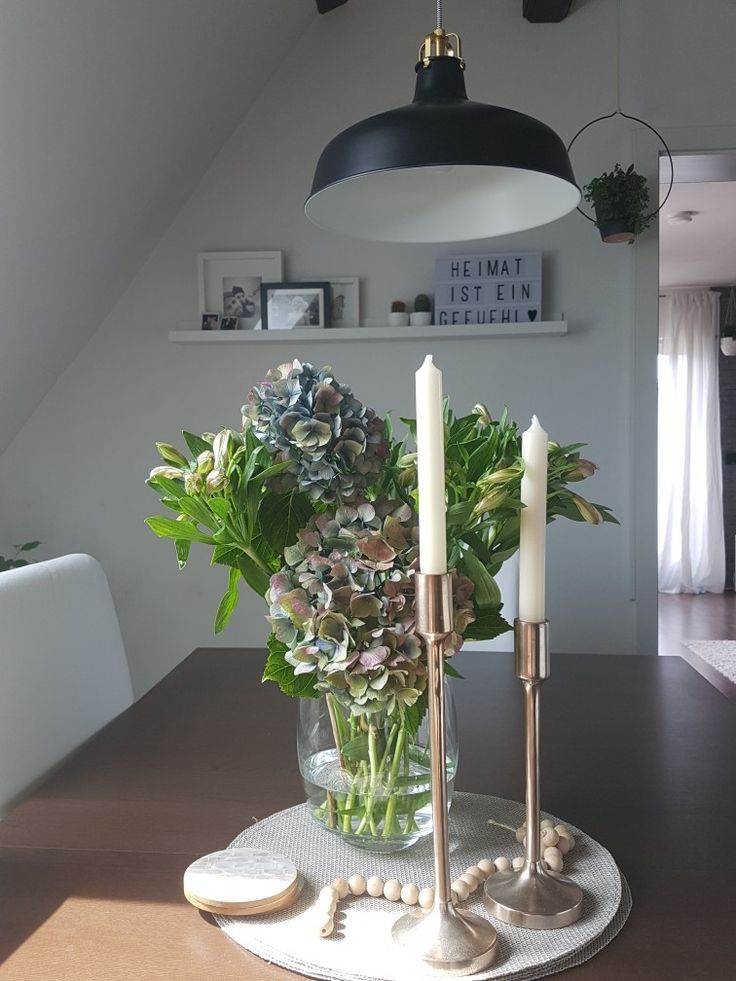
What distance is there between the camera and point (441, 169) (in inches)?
50.9

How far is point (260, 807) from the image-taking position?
1037mm

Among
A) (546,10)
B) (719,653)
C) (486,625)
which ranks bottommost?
(719,653)

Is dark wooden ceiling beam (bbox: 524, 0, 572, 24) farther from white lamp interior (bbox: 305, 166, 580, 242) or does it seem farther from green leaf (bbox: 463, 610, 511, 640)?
green leaf (bbox: 463, 610, 511, 640)

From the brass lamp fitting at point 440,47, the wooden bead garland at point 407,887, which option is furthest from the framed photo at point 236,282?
the wooden bead garland at point 407,887

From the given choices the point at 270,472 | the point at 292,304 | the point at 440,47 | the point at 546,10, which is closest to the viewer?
the point at 270,472

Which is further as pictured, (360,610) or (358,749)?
(358,749)

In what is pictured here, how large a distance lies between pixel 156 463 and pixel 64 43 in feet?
4.73

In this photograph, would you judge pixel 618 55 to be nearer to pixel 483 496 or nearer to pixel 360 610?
pixel 483 496

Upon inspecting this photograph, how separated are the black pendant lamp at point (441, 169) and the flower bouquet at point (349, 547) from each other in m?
0.33

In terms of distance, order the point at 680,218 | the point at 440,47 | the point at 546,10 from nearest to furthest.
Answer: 1. the point at 440,47
2. the point at 546,10
3. the point at 680,218

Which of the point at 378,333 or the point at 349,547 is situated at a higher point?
the point at 378,333

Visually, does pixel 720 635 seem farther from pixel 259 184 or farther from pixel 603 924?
pixel 603 924

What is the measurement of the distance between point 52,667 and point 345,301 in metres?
1.85

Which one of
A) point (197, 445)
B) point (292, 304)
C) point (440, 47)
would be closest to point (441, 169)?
point (440, 47)
